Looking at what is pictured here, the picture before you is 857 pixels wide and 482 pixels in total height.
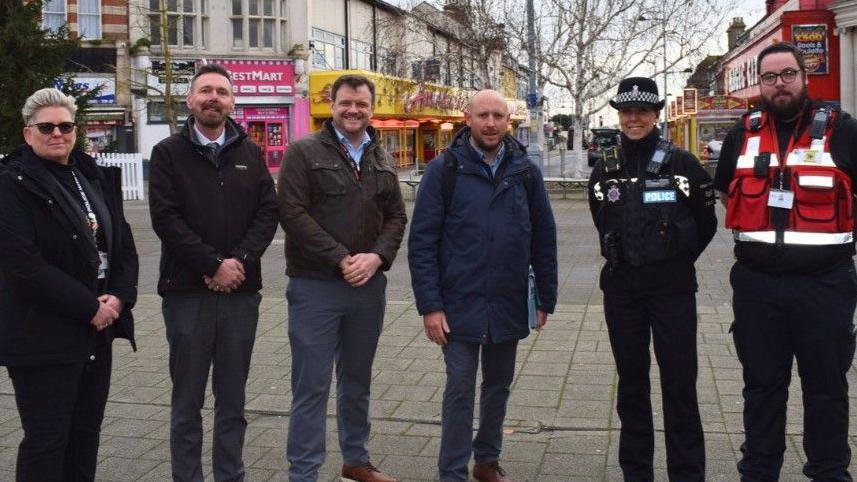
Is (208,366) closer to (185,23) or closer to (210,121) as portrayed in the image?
(210,121)

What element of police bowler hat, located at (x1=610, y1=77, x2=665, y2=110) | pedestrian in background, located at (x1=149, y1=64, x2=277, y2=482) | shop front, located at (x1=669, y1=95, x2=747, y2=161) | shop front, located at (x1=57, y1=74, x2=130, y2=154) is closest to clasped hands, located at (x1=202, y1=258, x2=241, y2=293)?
pedestrian in background, located at (x1=149, y1=64, x2=277, y2=482)

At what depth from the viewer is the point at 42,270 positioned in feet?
12.7

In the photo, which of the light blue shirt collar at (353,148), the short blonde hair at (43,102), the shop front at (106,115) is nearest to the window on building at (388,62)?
the shop front at (106,115)

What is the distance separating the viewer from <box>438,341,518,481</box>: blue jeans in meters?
4.68

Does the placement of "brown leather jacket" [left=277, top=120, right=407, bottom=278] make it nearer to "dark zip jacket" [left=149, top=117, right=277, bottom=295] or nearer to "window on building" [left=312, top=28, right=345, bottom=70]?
"dark zip jacket" [left=149, top=117, right=277, bottom=295]

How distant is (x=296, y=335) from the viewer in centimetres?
471

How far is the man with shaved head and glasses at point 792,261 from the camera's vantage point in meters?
4.25

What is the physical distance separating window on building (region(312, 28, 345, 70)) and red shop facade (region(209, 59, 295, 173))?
1.66 metres

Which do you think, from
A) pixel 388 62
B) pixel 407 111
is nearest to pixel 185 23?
pixel 388 62

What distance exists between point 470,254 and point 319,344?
849mm

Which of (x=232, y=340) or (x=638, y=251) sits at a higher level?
(x=638, y=251)

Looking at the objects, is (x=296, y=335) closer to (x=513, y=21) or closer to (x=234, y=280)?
(x=234, y=280)

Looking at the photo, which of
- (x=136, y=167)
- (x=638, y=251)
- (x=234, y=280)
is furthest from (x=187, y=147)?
(x=136, y=167)

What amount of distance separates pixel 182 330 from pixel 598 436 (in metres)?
2.48
